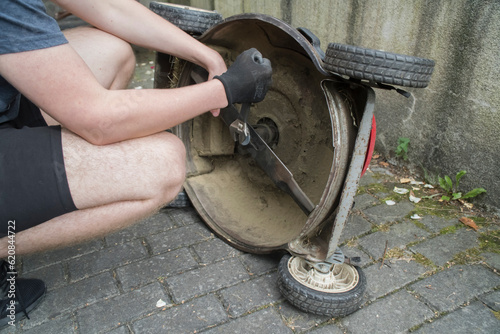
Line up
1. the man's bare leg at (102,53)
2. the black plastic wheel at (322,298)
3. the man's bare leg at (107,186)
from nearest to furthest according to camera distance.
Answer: the man's bare leg at (107,186)
the black plastic wheel at (322,298)
the man's bare leg at (102,53)

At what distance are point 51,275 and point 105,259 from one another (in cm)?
26

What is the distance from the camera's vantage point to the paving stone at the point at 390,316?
69.3 inches

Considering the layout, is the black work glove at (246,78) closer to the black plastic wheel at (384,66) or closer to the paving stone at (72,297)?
the black plastic wheel at (384,66)

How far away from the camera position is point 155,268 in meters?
2.11

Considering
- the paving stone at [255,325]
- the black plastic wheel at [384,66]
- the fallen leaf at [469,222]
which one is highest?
the black plastic wheel at [384,66]

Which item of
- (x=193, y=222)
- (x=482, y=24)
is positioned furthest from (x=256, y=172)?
(x=482, y=24)

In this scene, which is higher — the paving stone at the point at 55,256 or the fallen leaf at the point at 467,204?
the fallen leaf at the point at 467,204

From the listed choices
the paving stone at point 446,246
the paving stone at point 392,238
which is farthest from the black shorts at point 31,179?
the paving stone at point 446,246

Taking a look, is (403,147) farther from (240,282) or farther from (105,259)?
(105,259)

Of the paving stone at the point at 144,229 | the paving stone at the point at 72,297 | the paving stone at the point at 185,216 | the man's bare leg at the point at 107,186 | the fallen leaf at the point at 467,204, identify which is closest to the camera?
the man's bare leg at the point at 107,186

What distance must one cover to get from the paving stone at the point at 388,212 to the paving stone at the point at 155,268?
113 cm

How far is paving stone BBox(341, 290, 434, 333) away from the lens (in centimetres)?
176

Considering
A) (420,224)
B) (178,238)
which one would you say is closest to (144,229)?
(178,238)

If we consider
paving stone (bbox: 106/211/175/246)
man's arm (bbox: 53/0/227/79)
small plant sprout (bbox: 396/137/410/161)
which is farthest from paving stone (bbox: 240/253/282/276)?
small plant sprout (bbox: 396/137/410/161)
